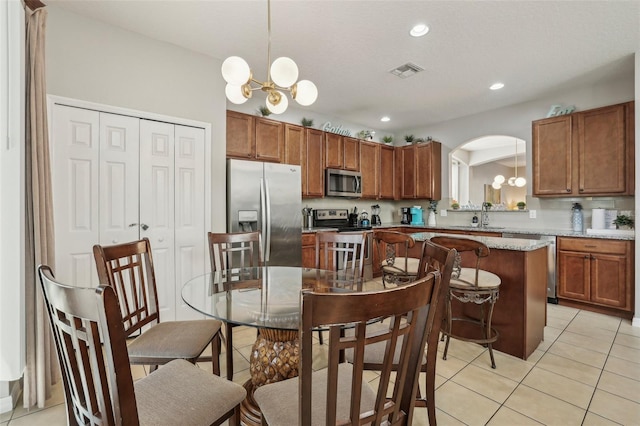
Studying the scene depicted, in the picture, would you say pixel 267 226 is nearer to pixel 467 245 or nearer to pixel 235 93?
pixel 235 93

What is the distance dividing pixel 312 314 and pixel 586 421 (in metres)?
2.03

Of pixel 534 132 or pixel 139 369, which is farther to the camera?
pixel 534 132

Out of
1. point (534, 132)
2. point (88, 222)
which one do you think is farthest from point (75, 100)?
point (534, 132)

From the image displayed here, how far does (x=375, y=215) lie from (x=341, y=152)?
150 centimetres

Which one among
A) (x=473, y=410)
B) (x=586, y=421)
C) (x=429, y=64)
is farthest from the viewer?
(x=429, y=64)

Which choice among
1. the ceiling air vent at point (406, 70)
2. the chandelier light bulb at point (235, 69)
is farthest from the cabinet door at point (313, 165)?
the chandelier light bulb at point (235, 69)

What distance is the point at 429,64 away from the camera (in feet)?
10.9

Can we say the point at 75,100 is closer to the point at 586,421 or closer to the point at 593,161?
the point at 586,421

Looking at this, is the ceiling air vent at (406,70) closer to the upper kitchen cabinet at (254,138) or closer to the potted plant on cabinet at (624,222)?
the upper kitchen cabinet at (254,138)

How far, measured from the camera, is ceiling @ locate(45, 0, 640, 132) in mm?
2395

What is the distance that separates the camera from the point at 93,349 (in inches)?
31.3

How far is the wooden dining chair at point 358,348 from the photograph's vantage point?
744mm

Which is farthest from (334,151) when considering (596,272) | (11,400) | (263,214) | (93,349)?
(93,349)

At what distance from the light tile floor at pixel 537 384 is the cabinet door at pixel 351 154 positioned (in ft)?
10.4
